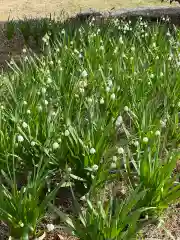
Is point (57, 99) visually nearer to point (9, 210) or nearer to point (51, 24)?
point (9, 210)

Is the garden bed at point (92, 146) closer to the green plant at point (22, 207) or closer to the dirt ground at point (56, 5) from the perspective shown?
the green plant at point (22, 207)

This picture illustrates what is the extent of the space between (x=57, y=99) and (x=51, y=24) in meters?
3.15

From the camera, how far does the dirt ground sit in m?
11.2

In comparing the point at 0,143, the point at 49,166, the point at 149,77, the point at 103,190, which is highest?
the point at 149,77

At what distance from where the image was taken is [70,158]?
7.38 ft

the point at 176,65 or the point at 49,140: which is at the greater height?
A: the point at 176,65

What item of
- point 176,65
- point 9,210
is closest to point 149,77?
point 176,65

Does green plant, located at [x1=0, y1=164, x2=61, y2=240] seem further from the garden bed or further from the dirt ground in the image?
the dirt ground

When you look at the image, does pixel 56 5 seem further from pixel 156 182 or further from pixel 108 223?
pixel 108 223

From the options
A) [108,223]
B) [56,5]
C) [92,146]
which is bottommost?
[108,223]

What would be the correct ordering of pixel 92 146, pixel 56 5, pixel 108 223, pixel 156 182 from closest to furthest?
pixel 108 223 → pixel 156 182 → pixel 92 146 → pixel 56 5

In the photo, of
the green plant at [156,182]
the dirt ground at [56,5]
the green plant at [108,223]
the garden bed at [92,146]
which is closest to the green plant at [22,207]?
the garden bed at [92,146]

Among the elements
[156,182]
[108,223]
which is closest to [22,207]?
[108,223]

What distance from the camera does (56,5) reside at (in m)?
11.8
